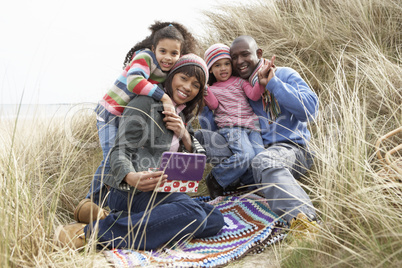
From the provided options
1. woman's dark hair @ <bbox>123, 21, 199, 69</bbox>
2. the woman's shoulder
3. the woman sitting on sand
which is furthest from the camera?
woman's dark hair @ <bbox>123, 21, 199, 69</bbox>

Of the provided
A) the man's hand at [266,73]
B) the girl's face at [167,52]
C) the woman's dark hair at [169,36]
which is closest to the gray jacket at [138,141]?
the girl's face at [167,52]

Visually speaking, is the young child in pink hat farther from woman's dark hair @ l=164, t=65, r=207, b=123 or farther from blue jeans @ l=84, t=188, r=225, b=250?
blue jeans @ l=84, t=188, r=225, b=250

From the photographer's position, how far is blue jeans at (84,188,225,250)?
240 centimetres

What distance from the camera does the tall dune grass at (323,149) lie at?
1.85 meters

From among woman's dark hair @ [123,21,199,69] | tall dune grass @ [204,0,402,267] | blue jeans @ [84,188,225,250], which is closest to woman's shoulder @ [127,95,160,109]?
woman's dark hair @ [123,21,199,69]

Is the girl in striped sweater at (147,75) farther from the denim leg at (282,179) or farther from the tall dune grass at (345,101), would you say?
the tall dune grass at (345,101)

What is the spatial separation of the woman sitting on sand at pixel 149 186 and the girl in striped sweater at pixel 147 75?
0.08 metres

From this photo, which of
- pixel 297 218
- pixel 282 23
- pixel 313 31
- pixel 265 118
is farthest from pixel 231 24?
pixel 297 218

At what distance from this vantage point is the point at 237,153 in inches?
129

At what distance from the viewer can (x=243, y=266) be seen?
240 cm

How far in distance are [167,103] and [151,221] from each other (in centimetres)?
87

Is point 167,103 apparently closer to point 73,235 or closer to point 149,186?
point 149,186

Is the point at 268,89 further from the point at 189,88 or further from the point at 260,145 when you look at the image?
the point at 189,88

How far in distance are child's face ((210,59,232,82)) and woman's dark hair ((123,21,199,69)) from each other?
0.46m
